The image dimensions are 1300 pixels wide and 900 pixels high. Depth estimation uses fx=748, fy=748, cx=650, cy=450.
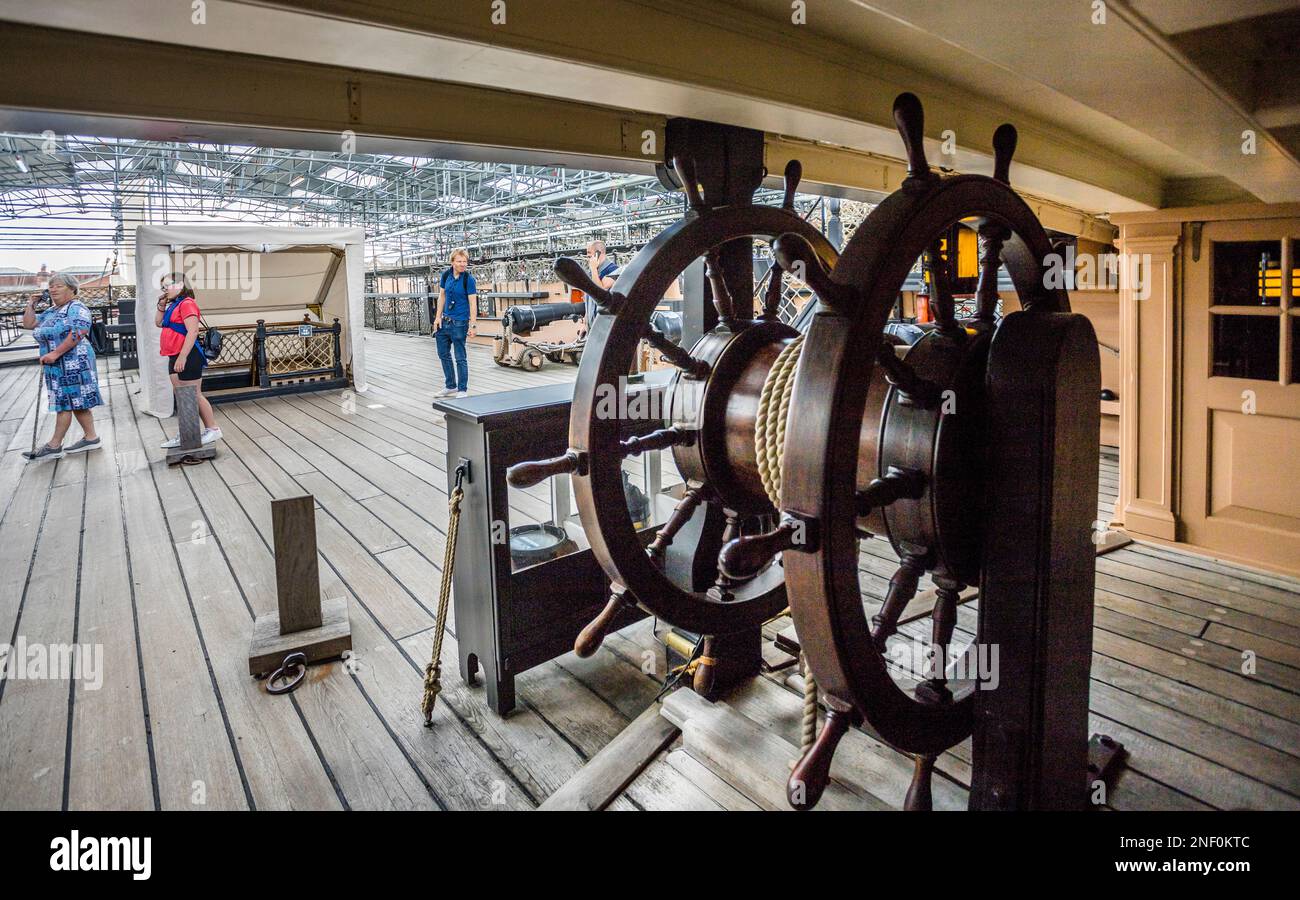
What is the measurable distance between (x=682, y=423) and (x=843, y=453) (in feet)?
1.69

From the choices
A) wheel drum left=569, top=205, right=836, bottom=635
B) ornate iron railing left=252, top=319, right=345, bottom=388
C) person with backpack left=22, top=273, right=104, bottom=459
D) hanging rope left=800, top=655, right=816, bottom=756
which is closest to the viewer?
hanging rope left=800, top=655, right=816, bottom=756

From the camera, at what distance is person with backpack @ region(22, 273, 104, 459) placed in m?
5.46

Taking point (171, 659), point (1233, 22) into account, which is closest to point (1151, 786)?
point (1233, 22)

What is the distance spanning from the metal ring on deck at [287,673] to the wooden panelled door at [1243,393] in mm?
3940

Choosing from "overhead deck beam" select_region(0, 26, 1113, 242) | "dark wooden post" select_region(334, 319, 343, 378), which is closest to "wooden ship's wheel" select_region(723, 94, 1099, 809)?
"overhead deck beam" select_region(0, 26, 1113, 242)

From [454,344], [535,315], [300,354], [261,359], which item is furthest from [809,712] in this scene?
[300,354]

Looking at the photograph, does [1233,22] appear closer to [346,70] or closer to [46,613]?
[346,70]

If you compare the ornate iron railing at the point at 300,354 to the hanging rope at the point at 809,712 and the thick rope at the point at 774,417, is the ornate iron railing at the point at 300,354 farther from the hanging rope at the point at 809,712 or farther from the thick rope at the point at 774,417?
the hanging rope at the point at 809,712

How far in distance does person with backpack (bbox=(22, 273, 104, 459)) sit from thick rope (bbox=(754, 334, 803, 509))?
6.28 metres

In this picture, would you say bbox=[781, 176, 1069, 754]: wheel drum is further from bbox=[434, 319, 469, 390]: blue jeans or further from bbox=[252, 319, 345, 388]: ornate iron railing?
bbox=[252, 319, 345, 388]: ornate iron railing

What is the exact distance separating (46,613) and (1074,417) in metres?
3.60

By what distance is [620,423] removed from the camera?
1.17 metres

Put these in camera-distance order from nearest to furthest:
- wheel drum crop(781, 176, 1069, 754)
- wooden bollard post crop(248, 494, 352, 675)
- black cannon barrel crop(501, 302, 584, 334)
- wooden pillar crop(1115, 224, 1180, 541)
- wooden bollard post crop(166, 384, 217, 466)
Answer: wheel drum crop(781, 176, 1069, 754)
wooden bollard post crop(248, 494, 352, 675)
wooden pillar crop(1115, 224, 1180, 541)
wooden bollard post crop(166, 384, 217, 466)
black cannon barrel crop(501, 302, 584, 334)

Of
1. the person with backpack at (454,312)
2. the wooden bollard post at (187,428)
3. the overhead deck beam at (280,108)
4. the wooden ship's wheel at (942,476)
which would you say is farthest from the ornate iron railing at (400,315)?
the wooden ship's wheel at (942,476)
